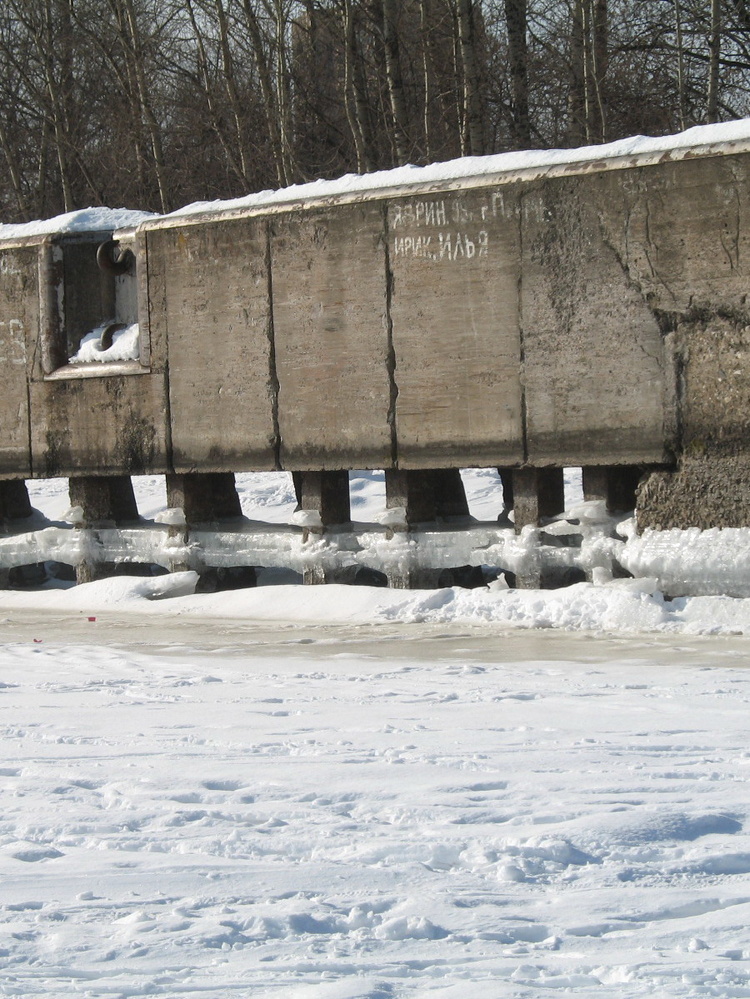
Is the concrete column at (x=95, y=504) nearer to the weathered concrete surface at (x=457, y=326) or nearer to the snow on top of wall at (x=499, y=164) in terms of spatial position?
the snow on top of wall at (x=499, y=164)

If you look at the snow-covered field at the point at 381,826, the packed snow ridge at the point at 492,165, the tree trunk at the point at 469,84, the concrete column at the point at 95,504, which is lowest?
the snow-covered field at the point at 381,826

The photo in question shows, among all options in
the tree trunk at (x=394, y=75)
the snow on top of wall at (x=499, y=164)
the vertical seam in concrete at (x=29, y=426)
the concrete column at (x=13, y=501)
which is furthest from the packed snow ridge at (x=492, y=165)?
the tree trunk at (x=394, y=75)

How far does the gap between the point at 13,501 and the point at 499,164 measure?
4381 millimetres

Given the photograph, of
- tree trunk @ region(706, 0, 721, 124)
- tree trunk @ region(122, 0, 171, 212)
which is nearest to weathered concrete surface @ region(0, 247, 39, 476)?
tree trunk @ region(706, 0, 721, 124)

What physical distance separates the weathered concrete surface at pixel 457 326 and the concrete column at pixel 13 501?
10.9 feet

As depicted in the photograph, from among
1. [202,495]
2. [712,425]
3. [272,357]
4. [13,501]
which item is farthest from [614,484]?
[13,501]

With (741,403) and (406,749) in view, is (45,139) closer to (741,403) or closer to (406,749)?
(741,403)

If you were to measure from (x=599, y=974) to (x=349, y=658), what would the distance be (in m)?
3.76

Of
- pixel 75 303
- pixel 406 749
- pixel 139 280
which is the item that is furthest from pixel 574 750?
pixel 75 303

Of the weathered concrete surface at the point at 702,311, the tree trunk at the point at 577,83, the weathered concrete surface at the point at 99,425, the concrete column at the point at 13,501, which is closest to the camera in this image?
the weathered concrete surface at the point at 702,311

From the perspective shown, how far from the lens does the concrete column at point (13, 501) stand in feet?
31.4

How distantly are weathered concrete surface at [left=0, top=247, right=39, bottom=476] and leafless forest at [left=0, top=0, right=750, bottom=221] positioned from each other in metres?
4.86

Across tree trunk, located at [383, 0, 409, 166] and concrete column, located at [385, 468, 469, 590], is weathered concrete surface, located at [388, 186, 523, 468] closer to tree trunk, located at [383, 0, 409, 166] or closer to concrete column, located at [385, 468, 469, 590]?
concrete column, located at [385, 468, 469, 590]

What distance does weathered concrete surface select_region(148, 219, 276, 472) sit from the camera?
7969 mm
